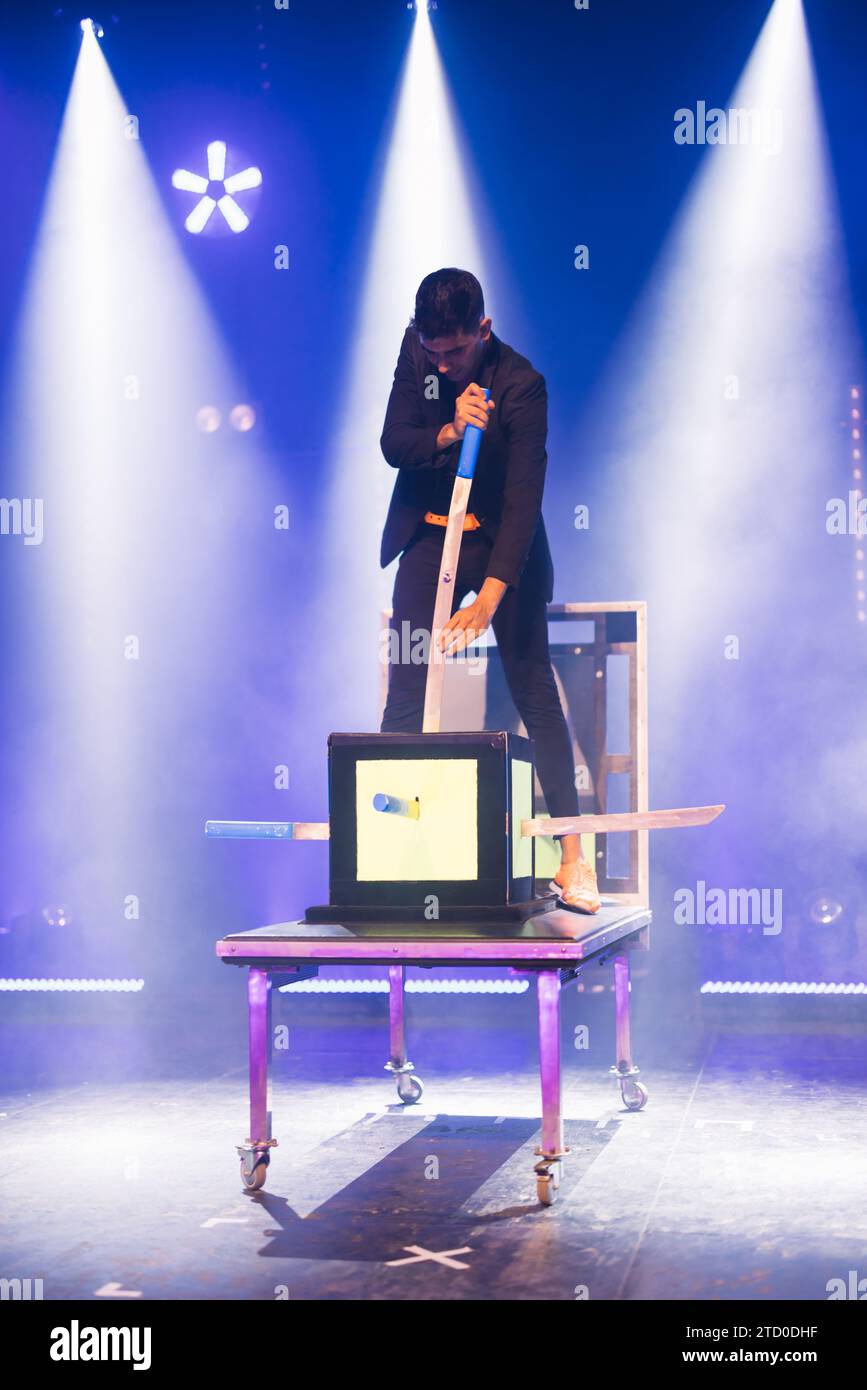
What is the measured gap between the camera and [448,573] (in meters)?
3.33

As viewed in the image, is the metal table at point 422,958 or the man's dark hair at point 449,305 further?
the man's dark hair at point 449,305

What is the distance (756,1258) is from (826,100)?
4.43 meters

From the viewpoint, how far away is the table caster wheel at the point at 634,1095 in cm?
356

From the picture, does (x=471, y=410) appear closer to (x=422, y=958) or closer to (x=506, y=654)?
(x=506, y=654)

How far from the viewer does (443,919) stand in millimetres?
2914

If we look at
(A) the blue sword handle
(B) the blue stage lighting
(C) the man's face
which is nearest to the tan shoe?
(A) the blue sword handle

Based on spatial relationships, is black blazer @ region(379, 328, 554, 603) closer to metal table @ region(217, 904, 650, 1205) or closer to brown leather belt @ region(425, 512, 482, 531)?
brown leather belt @ region(425, 512, 482, 531)

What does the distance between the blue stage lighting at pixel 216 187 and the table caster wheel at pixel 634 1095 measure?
12.1 feet

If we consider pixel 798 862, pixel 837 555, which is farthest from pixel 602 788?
pixel 837 555

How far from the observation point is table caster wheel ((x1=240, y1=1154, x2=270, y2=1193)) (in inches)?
107

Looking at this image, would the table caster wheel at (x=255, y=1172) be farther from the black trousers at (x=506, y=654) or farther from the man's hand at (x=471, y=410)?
the man's hand at (x=471, y=410)

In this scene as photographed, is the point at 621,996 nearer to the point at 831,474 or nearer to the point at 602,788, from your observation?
the point at 602,788

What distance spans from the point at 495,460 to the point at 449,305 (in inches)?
17.0

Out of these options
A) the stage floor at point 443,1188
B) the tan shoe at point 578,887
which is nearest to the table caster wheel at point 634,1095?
the stage floor at point 443,1188
